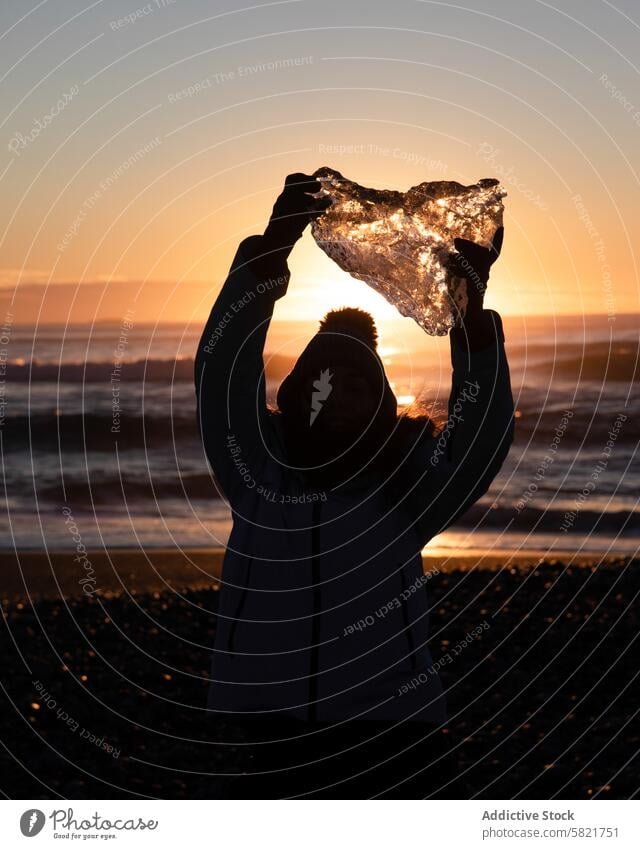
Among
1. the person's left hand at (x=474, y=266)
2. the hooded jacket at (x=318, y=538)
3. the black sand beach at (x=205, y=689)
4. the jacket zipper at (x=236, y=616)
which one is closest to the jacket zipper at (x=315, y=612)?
the hooded jacket at (x=318, y=538)

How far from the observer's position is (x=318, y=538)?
3984 mm

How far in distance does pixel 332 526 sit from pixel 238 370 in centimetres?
62

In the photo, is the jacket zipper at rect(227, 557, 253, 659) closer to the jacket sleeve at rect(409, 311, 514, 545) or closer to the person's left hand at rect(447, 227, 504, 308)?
the jacket sleeve at rect(409, 311, 514, 545)

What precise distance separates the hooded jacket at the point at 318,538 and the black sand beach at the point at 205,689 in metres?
3.36

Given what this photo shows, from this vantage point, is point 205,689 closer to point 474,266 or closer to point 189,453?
point 474,266

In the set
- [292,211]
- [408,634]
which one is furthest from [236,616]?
[292,211]

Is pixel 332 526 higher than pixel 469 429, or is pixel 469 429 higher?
pixel 469 429

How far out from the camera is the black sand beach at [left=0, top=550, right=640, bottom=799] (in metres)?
7.52

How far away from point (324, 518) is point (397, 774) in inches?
34.2

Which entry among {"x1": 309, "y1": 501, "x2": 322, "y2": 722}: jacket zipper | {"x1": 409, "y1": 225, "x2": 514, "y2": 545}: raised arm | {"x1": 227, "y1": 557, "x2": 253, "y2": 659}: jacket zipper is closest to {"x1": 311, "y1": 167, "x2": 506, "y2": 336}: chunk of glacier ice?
{"x1": 409, "y1": 225, "x2": 514, "y2": 545}: raised arm

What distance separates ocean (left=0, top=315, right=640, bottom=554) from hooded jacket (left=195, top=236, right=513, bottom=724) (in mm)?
491

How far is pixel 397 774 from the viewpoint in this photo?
3.90m
